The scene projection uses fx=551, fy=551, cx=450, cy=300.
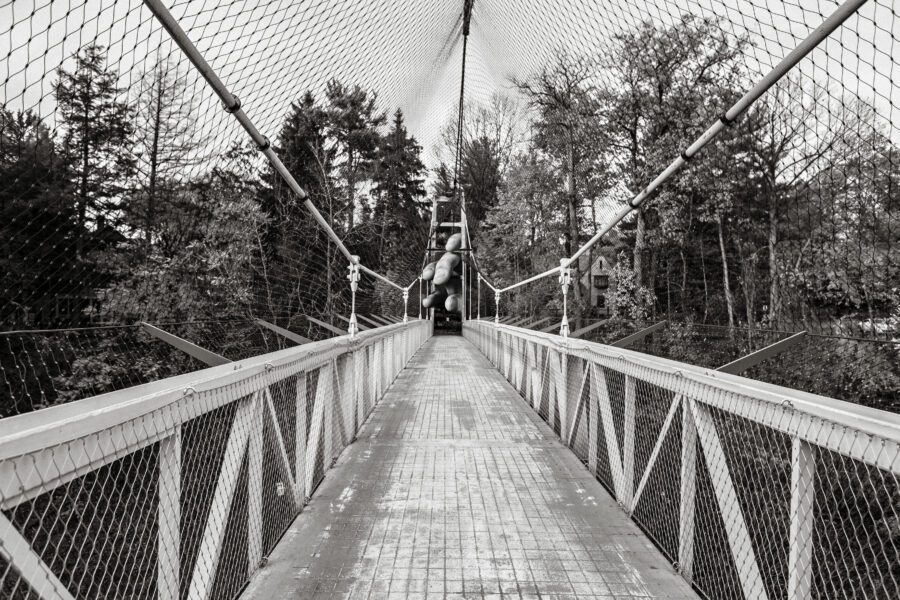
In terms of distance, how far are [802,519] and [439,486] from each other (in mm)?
1870

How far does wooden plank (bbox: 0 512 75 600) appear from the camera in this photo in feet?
2.48

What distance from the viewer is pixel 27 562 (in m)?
0.81

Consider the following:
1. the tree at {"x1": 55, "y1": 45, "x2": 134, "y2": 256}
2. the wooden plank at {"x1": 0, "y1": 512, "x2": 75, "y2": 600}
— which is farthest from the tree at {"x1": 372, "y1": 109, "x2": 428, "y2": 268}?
the wooden plank at {"x1": 0, "y1": 512, "x2": 75, "y2": 600}

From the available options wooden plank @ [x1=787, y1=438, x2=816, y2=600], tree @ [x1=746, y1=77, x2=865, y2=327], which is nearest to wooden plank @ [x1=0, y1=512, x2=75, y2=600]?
wooden plank @ [x1=787, y1=438, x2=816, y2=600]

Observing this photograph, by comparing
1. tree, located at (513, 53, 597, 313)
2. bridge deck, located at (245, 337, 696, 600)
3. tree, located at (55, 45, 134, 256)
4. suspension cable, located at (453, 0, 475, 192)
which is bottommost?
bridge deck, located at (245, 337, 696, 600)

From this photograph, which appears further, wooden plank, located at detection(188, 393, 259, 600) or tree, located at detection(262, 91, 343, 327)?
tree, located at detection(262, 91, 343, 327)

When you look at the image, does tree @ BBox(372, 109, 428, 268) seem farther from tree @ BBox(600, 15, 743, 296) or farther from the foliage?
the foliage

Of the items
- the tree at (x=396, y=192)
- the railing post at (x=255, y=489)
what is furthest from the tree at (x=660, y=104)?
the railing post at (x=255, y=489)

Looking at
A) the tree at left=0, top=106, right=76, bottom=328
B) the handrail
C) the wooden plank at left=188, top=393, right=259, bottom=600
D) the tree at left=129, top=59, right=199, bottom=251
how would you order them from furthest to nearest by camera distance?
the tree at left=129, top=59, right=199, bottom=251 → the tree at left=0, top=106, right=76, bottom=328 → the wooden plank at left=188, top=393, right=259, bottom=600 → the handrail

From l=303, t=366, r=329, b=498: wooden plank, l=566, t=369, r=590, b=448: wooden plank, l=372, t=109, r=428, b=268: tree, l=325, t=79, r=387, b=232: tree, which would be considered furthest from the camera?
l=372, t=109, r=428, b=268: tree

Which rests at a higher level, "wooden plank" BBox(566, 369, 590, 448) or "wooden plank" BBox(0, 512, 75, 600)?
"wooden plank" BBox(0, 512, 75, 600)

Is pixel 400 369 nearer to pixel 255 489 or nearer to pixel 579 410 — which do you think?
pixel 579 410

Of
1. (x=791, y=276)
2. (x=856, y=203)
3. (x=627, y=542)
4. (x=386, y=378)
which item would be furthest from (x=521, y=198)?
(x=627, y=542)

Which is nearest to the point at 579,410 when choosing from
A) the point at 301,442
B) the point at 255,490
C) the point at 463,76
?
the point at 301,442
